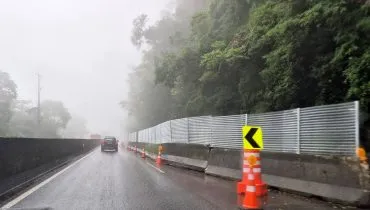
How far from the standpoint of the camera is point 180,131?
27.5 m

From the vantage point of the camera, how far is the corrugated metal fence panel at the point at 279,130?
13.0 m

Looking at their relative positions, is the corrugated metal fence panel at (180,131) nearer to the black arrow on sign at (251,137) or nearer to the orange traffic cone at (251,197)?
the black arrow on sign at (251,137)

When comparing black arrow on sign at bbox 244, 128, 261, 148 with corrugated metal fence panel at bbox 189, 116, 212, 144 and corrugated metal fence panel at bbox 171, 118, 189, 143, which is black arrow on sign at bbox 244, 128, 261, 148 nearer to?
corrugated metal fence panel at bbox 189, 116, 212, 144

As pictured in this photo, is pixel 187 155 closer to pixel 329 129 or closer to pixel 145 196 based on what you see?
pixel 145 196

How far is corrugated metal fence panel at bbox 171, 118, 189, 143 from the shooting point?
25.6 m

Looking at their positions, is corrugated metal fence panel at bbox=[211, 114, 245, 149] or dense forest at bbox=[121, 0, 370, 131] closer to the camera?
dense forest at bbox=[121, 0, 370, 131]

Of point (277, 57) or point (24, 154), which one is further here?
point (277, 57)

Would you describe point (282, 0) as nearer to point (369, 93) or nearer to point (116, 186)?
point (369, 93)

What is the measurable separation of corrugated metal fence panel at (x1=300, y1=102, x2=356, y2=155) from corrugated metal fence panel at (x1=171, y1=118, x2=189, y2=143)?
1301 centimetres

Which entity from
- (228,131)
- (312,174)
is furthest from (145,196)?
(228,131)

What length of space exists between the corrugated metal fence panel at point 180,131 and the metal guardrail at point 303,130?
5723 mm

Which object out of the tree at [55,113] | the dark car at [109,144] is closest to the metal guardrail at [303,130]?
the dark car at [109,144]

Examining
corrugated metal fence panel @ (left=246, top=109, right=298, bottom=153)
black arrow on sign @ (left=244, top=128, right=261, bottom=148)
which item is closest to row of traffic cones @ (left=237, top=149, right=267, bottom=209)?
black arrow on sign @ (left=244, top=128, right=261, bottom=148)

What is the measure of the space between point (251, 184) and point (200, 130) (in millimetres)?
13535
